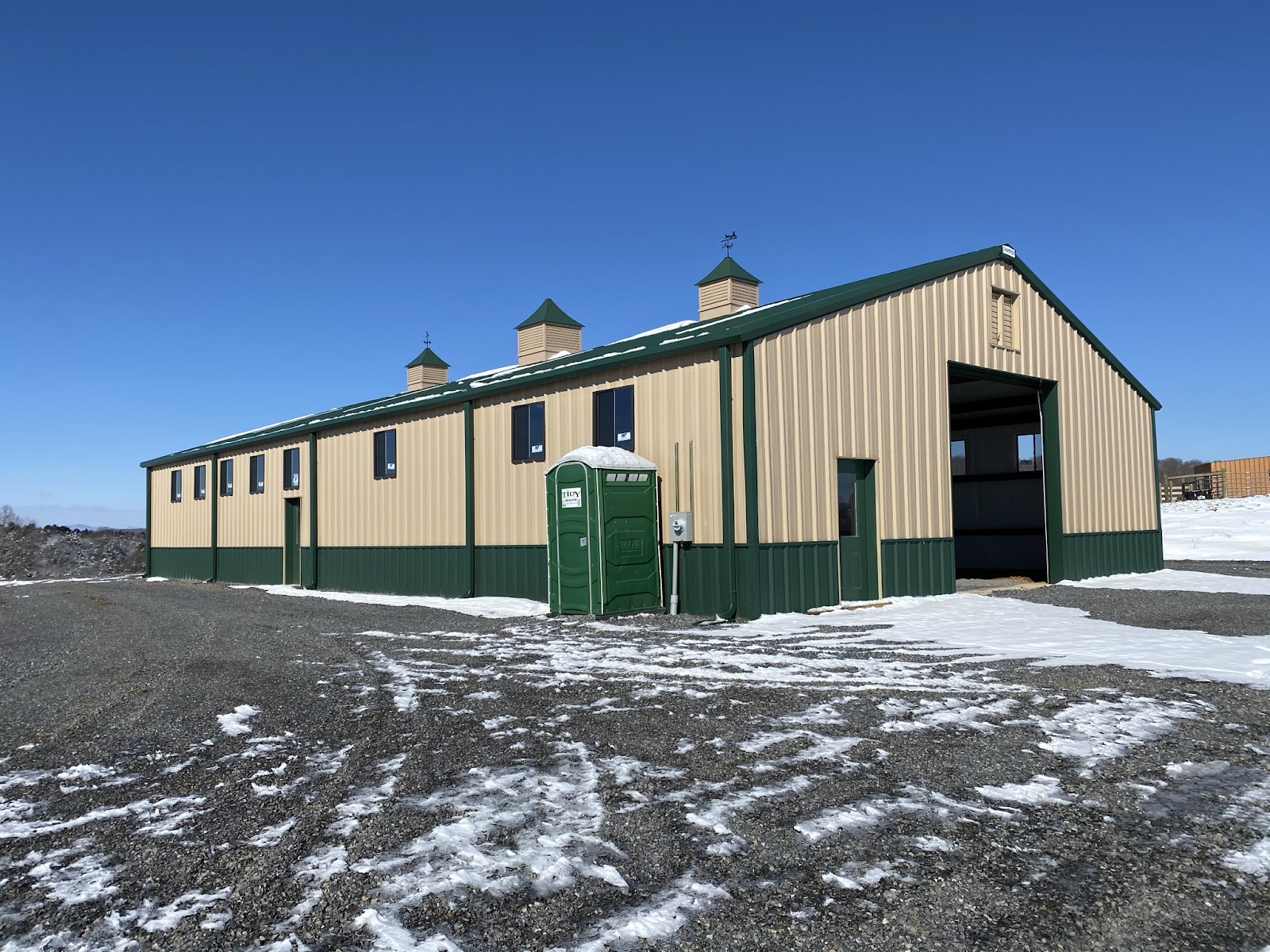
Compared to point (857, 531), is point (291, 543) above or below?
below

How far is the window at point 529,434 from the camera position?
16.3 meters

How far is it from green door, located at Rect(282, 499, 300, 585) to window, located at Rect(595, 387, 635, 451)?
1222cm

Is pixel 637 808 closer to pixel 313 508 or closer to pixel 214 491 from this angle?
pixel 313 508

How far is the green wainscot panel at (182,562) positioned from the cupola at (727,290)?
17.4m

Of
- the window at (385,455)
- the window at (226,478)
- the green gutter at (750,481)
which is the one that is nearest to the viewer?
the green gutter at (750,481)

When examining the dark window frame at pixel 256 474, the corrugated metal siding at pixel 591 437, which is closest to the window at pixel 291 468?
the dark window frame at pixel 256 474

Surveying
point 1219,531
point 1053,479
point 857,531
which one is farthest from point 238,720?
point 1219,531

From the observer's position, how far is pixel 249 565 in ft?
84.0

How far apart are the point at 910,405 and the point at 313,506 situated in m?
14.6

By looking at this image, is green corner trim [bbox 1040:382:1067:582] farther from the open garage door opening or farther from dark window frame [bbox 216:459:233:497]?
dark window frame [bbox 216:459:233:497]

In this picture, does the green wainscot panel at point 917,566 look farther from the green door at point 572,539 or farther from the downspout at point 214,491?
the downspout at point 214,491

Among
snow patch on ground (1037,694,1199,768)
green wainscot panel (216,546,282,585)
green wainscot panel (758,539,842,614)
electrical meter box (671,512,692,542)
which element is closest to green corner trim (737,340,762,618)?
green wainscot panel (758,539,842,614)

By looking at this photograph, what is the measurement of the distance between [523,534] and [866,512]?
6.07 metres

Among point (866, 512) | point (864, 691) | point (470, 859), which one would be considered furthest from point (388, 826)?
point (866, 512)
